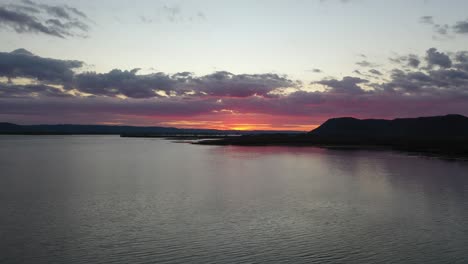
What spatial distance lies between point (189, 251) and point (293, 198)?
Answer: 15549 mm

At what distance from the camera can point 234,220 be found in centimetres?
2409

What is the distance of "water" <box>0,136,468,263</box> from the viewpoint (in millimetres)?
17625

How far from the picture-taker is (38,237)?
20.0m

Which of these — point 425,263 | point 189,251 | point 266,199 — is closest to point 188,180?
point 266,199

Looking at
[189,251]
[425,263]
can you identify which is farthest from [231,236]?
[425,263]

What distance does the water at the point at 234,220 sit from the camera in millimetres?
17625

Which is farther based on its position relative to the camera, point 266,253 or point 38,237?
point 38,237

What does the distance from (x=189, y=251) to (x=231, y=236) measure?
Answer: 3.12 metres

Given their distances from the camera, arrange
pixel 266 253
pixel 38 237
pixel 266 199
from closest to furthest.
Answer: pixel 266 253 < pixel 38 237 < pixel 266 199

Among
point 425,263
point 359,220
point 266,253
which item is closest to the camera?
point 425,263

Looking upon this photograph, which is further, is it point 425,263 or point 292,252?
point 292,252

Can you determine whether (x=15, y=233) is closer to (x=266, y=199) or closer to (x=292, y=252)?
Result: (x=292, y=252)

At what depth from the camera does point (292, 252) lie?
1783 cm

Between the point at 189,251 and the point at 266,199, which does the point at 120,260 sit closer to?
the point at 189,251
